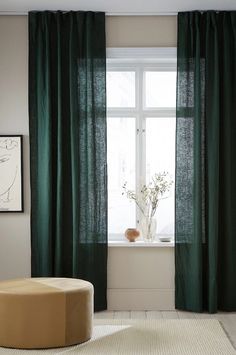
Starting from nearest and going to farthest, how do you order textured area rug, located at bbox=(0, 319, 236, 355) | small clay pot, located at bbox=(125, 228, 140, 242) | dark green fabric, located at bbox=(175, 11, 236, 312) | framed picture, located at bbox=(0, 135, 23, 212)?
textured area rug, located at bbox=(0, 319, 236, 355) < dark green fabric, located at bbox=(175, 11, 236, 312) < framed picture, located at bbox=(0, 135, 23, 212) < small clay pot, located at bbox=(125, 228, 140, 242)

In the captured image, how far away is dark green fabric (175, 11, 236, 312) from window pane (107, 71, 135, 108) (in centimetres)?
60

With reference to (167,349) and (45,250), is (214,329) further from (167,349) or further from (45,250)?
(45,250)

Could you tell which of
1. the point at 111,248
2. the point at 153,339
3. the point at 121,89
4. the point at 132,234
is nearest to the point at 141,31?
the point at 121,89

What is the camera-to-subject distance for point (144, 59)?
6.30m

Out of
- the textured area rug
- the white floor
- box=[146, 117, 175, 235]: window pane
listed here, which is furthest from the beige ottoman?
box=[146, 117, 175, 235]: window pane

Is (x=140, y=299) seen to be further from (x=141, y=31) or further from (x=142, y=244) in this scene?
(x=141, y=31)

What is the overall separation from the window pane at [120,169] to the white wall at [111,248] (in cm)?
39

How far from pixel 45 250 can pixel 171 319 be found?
4.44 ft

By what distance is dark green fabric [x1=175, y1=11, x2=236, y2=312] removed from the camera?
19.6 ft

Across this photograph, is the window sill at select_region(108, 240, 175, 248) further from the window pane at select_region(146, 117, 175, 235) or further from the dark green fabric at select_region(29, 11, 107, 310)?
the window pane at select_region(146, 117, 175, 235)

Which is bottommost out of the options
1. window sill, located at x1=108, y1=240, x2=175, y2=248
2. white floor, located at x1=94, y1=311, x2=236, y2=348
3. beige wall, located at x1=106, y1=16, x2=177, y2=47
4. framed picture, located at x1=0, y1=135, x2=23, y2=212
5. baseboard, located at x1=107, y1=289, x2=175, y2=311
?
white floor, located at x1=94, y1=311, x2=236, y2=348

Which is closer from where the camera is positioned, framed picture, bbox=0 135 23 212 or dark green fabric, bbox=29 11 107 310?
dark green fabric, bbox=29 11 107 310

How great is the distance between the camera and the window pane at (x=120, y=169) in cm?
647

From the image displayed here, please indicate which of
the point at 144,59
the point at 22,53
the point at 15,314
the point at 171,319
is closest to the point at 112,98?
the point at 144,59
